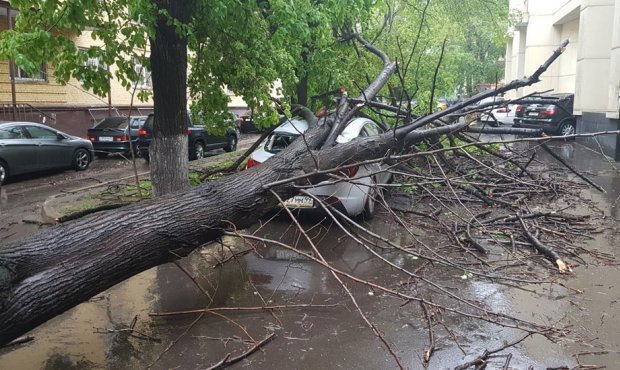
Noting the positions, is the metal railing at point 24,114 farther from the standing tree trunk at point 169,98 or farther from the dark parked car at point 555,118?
the dark parked car at point 555,118

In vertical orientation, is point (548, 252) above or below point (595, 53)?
below

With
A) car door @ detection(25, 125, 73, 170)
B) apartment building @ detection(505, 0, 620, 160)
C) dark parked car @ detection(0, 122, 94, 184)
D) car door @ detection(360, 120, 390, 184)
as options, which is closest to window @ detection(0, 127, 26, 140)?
dark parked car @ detection(0, 122, 94, 184)

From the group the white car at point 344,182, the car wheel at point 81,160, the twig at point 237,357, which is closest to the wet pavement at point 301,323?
the twig at point 237,357

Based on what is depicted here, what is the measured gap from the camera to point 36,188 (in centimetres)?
1134

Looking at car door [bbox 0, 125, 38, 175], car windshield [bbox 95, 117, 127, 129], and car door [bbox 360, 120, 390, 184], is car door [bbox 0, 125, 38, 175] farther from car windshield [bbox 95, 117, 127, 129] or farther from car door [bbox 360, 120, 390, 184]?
car door [bbox 360, 120, 390, 184]

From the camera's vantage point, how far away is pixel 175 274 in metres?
5.59

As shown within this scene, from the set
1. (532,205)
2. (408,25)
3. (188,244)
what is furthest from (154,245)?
(408,25)

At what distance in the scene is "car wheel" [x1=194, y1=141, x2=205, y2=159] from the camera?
52.5ft

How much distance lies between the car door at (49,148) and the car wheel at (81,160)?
0.70ft

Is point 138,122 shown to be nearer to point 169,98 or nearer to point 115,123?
point 115,123

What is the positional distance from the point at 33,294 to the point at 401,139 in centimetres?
422

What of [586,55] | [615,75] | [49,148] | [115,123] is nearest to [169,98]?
[49,148]

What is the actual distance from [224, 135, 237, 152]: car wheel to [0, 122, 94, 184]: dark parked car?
5.17m

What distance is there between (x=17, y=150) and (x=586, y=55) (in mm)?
17559
